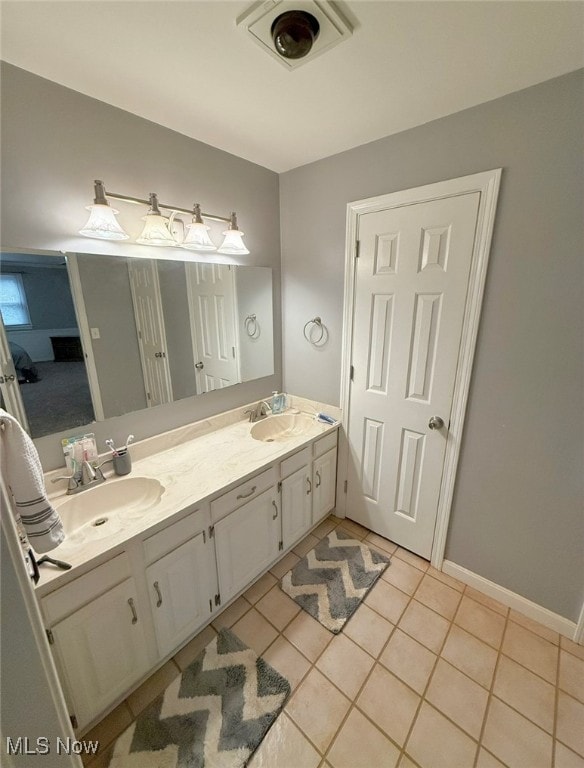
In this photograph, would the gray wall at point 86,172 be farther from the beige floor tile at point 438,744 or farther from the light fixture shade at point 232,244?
the beige floor tile at point 438,744

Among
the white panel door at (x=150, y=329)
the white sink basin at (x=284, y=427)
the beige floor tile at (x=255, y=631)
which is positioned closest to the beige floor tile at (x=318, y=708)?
the beige floor tile at (x=255, y=631)

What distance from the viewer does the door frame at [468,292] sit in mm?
1393

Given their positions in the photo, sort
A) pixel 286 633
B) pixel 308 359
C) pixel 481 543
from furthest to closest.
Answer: pixel 308 359 → pixel 481 543 → pixel 286 633

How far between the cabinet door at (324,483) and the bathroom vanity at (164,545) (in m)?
0.03

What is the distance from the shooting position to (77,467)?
1.35 m

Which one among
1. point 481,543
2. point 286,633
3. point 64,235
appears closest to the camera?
point 64,235

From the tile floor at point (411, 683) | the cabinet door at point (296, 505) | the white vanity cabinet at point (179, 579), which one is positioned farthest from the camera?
the cabinet door at point (296, 505)

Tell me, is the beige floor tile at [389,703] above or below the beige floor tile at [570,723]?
above

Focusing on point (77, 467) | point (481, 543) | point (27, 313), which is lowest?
point (481, 543)

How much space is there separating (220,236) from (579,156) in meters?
1.67

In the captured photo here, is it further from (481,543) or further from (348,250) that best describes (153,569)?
(348,250)

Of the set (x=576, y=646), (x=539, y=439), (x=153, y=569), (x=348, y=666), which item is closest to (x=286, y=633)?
(x=348, y=666)

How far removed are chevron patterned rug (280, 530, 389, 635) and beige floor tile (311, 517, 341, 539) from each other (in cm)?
5

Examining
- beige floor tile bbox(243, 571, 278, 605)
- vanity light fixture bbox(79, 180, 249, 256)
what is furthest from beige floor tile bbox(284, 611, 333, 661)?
vanity light fixture bbox(79, 180, 249, 256)
